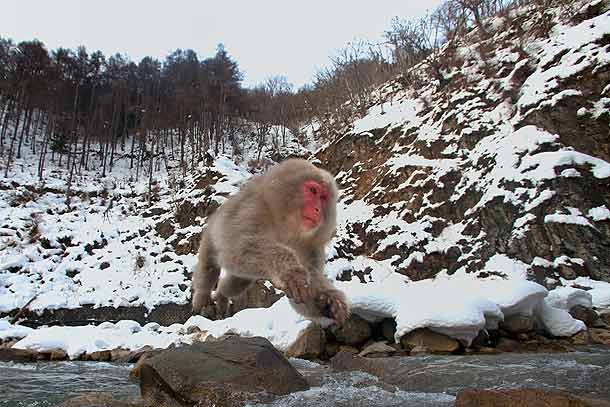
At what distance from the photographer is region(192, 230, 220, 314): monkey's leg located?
2490 millimetres

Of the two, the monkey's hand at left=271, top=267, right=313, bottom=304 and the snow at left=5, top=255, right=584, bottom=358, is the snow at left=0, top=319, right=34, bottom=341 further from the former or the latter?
the monkey's hand at left=271, top=267, right=313, bottom=304

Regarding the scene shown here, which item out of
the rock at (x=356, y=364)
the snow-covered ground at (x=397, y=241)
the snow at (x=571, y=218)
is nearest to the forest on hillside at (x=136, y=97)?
the snow-covered ground at (x=397, y=241)

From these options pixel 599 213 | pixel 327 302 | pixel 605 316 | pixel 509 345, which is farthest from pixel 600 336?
pixel 327 302

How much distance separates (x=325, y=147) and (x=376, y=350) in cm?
1304

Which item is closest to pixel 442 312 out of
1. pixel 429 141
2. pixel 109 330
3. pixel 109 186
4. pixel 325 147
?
pixel 109 330

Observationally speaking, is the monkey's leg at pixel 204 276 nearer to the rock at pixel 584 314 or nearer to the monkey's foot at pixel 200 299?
the monkey's foot at pixel 200 299

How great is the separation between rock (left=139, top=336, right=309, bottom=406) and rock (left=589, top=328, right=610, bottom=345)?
585 centimetres

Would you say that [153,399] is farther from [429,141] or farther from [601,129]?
[429,141]

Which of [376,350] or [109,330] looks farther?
[109,330]

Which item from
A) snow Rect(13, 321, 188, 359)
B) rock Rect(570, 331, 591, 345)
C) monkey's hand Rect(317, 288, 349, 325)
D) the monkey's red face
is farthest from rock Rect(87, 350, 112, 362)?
the monkey's red face

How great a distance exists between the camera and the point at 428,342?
755 cm

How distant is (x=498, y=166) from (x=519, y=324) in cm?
607

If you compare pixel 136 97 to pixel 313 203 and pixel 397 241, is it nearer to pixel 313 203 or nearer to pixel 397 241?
pixel 397 241

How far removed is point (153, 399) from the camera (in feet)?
13.5
